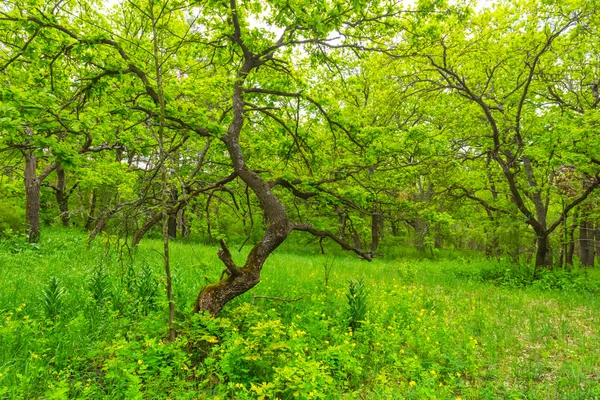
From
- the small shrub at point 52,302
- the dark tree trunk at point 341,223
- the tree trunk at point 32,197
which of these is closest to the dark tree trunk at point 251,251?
the dark tree trunk at point 341,223

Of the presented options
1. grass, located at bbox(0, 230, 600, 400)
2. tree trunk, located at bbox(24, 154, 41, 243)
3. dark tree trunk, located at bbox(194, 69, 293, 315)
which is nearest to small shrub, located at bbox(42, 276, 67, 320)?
grass, located at bbox(0, 230, 600, 400)

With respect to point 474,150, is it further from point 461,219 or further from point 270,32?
point 270,32

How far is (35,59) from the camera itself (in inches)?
169

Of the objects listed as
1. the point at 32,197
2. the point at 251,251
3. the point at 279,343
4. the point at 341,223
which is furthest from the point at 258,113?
the point at 32,197

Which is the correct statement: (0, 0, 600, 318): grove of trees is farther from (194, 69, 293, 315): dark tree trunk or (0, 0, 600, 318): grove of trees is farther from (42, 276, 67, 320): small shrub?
(42, 276, 67, 320): small shrub

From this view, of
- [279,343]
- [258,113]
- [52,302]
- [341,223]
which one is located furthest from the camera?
[341,223]

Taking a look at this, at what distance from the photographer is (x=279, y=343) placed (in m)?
3.77

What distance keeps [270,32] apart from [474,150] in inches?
426

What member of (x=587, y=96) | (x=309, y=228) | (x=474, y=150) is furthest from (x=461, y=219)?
(x=309, y=228)

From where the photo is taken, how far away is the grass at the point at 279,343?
3.29 m

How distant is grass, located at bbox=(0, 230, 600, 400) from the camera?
329cm

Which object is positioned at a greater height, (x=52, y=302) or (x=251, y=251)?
(x=251, y=251)

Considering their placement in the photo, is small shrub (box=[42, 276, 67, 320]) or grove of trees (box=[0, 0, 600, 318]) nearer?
grove of trees (box=[0, 0, 600, 318])

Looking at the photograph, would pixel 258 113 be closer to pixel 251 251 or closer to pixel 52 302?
pixel 251 251
